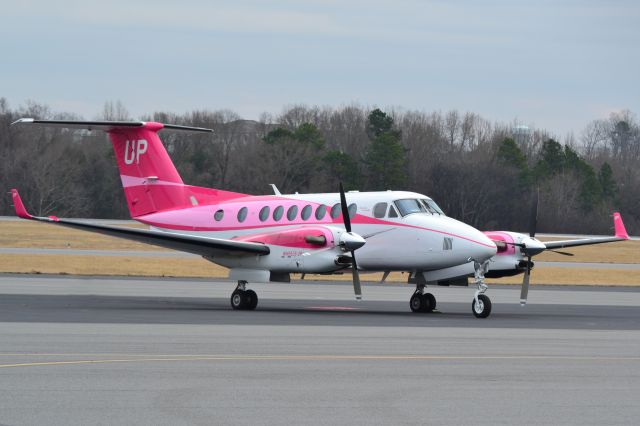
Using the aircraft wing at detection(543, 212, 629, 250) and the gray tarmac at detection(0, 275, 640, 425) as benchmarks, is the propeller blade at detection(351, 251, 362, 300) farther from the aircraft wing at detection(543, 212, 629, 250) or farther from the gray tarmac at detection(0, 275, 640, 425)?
the aircraft wing at detection(543, 212, 629, 250)

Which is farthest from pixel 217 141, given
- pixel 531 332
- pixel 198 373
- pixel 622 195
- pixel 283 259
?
pixel 198 373

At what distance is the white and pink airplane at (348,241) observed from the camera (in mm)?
23891

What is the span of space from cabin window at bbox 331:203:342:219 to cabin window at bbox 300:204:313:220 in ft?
2.24

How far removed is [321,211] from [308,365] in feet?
41.5

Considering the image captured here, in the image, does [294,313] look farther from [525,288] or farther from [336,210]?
[525,288]

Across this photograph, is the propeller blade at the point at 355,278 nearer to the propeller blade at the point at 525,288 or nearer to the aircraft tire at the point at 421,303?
the aircraft tire at the point at 421,303

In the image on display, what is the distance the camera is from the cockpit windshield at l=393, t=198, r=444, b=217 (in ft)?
81.1

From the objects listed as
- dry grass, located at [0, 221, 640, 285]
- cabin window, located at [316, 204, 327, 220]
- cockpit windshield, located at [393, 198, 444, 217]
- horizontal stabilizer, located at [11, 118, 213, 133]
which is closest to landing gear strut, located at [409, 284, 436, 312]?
cockpit windshield, located at [393, 198, 444, 217]

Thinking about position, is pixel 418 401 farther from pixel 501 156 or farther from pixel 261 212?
pixel 501 156

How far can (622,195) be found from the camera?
10612cm

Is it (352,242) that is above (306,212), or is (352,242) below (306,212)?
below

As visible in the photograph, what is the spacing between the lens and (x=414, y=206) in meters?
24.9

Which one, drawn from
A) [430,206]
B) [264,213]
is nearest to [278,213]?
[264,213]

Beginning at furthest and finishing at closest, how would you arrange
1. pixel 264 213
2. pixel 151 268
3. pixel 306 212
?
pixel 151 268 < pixel 264 213 < pixel 306 212
